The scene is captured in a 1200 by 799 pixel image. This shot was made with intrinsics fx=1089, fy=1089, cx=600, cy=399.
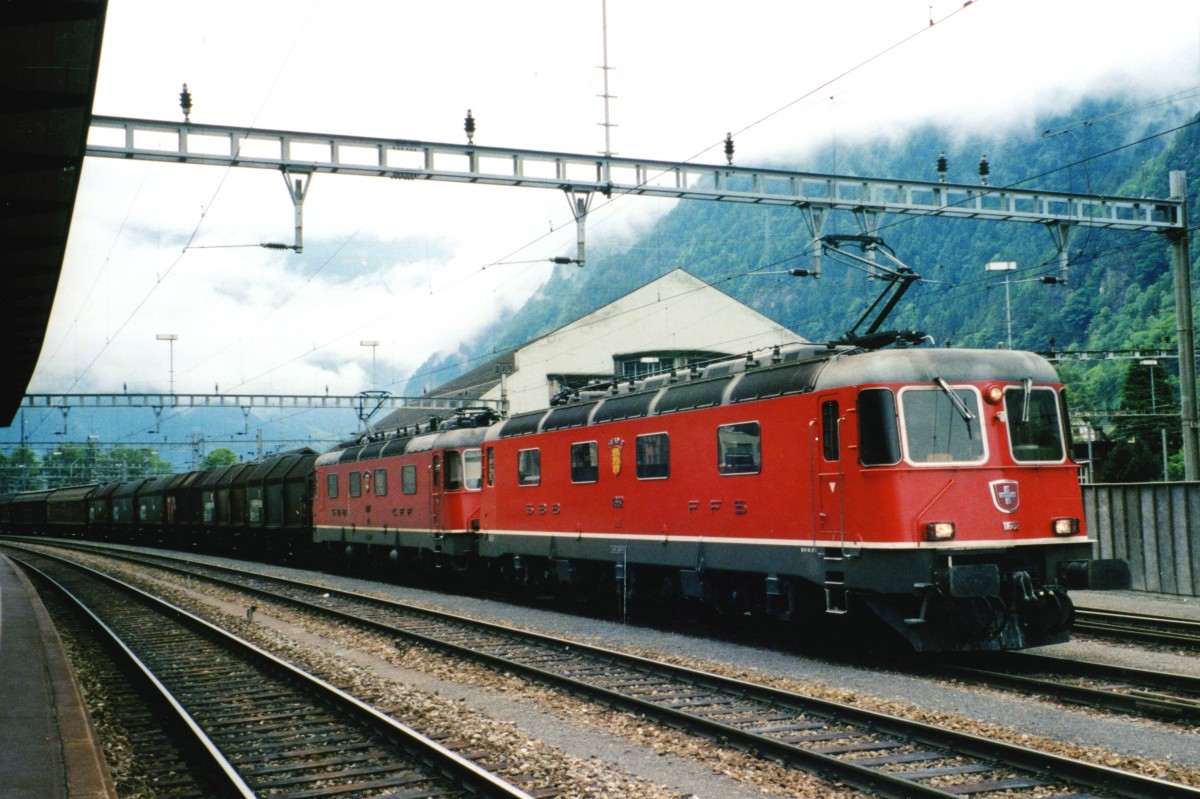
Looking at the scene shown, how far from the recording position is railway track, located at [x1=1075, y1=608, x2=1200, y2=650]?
12875 mm

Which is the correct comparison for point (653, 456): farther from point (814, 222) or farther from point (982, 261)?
point (982, 261)

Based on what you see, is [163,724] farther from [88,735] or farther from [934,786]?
[934,786]

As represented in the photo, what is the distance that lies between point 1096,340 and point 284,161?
86623mm

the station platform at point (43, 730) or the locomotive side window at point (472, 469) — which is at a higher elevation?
the locomotive side window at point (472, 469)

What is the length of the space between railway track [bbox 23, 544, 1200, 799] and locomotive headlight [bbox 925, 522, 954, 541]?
250 centimetres

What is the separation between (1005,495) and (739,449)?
3.41 metres

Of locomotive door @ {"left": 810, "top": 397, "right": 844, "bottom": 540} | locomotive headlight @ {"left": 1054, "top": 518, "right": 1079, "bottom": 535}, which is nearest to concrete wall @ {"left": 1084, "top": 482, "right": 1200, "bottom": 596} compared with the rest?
locomotive headlight @ {"left": 1054, "top": 518, "right": 1079, "bottom": 535}

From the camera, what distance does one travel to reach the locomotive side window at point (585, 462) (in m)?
17.6

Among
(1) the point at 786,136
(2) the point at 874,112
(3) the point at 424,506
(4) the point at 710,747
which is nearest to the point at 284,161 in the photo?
(3) the point at 424,506

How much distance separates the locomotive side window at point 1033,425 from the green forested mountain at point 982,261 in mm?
40627

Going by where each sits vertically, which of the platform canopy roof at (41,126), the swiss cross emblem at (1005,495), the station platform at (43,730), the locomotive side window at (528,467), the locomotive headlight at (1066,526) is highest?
the platform canopy roof at (41,126)

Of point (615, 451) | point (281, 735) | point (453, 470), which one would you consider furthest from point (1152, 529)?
point (281, 735)

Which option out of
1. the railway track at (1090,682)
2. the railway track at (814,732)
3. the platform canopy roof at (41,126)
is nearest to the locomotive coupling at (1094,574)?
the railway track at (1090,682)

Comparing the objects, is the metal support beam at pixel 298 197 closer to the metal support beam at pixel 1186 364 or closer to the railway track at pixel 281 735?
the railway track at pixel 281 735
